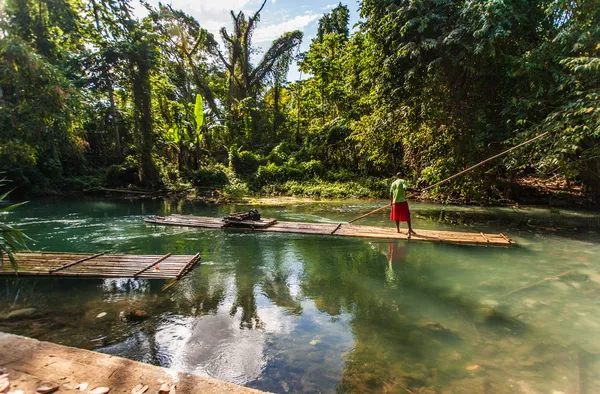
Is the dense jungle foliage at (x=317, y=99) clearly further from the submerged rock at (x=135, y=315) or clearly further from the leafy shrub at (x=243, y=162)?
the submerged rock at (x=135, y=315)

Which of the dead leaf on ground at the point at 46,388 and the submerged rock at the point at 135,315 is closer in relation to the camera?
the dead leaf on ground at the point at 46,388

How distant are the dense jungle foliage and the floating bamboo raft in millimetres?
2121

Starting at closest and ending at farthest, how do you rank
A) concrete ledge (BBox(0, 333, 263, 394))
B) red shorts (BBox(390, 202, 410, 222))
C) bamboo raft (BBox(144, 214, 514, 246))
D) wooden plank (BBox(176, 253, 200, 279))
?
1. concrete ledge (BBox(0, 333, 263, 394))
2. wooden plank (BBox(176, 253, 200, 279))
3. bamboo raft (BBox(144, 214, 514, 246))
4. red shorts (BBox(390, 202, 410, 222))

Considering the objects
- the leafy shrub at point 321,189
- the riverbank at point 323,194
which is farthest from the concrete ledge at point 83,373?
the leafy shrub at point 321,189

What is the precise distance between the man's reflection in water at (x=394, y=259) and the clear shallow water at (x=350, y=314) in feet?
0.11

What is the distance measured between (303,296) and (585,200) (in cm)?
1263

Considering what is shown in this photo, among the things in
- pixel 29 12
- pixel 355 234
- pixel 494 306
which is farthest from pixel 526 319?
pixel 29 12

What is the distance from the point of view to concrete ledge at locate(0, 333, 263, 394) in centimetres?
198

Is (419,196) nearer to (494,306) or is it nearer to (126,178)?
(494,306)

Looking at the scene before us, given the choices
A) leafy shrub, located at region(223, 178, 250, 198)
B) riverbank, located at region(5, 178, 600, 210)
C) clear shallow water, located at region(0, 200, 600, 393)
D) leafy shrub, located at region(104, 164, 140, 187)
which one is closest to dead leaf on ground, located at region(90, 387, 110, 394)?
clear shallow water, located at region(0, 200, 600, 393)

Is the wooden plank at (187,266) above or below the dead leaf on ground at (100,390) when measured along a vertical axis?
below

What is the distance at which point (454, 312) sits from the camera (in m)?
4.00

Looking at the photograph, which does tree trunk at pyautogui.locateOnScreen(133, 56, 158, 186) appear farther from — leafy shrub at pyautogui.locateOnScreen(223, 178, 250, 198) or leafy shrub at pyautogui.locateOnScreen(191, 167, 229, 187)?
leafy shrub at pyautogui.locateOnScreen(223, 178, 250, 198)

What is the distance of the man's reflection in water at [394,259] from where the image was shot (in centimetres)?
502
